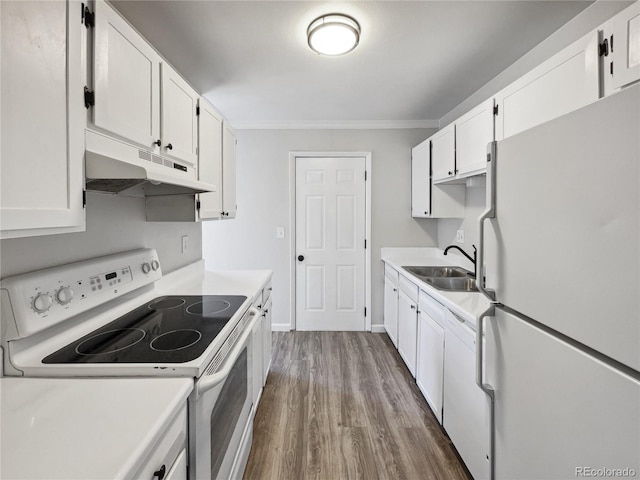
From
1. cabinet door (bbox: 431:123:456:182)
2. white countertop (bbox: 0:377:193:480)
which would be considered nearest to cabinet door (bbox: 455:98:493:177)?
cabinet door (bbox: 431:123:456:182)

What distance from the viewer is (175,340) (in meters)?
1.12

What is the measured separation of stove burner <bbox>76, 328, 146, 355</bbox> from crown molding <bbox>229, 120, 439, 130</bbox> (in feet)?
9.38

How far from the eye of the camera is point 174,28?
1.76 meters

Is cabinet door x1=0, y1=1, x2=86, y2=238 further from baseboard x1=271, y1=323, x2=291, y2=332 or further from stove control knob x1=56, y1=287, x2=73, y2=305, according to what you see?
baseboard x1=271, y1=323, x2=291, y2=332

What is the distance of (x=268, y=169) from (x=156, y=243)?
1.89 metres

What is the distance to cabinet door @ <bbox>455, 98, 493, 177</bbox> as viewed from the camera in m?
1.93

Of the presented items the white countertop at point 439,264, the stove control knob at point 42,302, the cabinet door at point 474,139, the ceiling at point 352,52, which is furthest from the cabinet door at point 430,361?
the stove control knob at point 42,302

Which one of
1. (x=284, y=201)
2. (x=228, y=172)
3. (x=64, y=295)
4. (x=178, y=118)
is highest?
(x=178, y=118)

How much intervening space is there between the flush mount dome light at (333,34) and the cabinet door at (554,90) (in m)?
0.96

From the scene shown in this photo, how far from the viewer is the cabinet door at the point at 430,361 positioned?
1.91 metres

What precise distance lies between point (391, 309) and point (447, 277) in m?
0.76

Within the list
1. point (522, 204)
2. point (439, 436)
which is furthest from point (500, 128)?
point (439, 436)

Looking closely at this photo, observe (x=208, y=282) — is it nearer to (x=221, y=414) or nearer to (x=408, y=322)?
(x=221, y=414)

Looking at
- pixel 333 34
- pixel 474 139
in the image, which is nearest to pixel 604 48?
pixel 474 139
